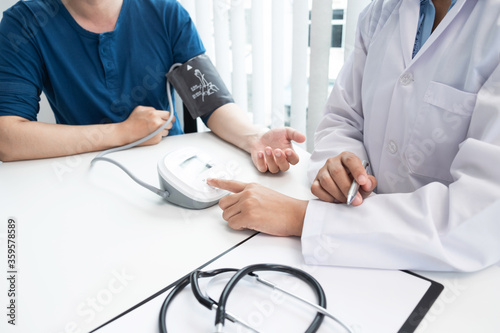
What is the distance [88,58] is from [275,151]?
0.71 metres

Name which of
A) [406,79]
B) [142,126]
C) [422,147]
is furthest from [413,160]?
[142,126]

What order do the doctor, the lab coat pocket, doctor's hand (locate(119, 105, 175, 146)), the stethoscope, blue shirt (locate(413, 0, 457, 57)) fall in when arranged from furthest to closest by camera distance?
doctor's hand (locate(119, 105, 175, 146)), blue shirt (locate(413, 0, 457, 57)), the lab coat pocket, the doctor, the stethoscope

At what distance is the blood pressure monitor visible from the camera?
0.68 metres

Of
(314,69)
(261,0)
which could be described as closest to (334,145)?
(314,69)

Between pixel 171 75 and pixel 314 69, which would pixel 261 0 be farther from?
pixel 171 75

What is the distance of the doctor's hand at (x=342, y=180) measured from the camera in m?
0.60

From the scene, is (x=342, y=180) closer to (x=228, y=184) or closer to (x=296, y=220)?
(x=296, y=220)

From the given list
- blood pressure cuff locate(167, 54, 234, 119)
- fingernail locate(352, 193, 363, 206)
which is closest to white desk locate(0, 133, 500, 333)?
fingernail locate(352, 193, 363, 206)

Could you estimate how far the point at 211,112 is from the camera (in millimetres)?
1115

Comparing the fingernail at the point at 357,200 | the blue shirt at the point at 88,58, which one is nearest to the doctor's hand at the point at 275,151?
the fingernail at the point at 357,200

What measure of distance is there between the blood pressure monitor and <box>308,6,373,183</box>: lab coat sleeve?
8.8 inches

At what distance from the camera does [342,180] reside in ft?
2.02

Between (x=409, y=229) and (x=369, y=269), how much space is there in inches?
3.4

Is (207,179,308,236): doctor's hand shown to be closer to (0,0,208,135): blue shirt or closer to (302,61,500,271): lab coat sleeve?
(302,61,500,271): lab coat sleeve
